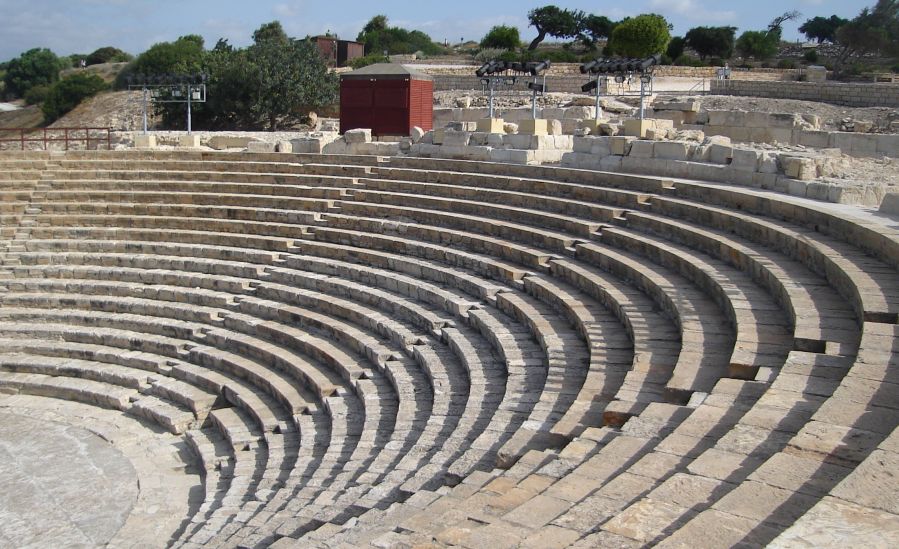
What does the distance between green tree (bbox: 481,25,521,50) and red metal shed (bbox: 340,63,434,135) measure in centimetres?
4293

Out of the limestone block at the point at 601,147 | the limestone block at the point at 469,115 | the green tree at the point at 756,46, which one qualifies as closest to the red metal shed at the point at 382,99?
the limestone block at the point at 469,115

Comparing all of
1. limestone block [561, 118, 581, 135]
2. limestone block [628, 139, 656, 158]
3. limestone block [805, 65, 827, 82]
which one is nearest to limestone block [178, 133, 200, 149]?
limestone block [561, 118, 581, 135]

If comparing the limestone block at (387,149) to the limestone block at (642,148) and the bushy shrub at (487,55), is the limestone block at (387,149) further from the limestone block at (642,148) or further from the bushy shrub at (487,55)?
the bushy shrub at (487,55)

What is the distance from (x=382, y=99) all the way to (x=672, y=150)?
1050cm

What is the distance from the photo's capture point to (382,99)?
899 inches

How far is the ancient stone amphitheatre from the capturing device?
4.46 meters

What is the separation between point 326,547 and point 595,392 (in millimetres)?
2790

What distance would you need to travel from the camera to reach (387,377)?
997 centimetres

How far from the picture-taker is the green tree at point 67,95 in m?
45.6

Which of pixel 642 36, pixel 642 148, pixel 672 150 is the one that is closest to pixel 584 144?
pixel 642 148

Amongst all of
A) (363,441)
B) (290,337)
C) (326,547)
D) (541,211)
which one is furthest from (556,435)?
(541,211)

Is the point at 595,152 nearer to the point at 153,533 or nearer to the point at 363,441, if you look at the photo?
the point at 363,441

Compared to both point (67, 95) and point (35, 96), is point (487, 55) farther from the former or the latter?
point (35, 96)

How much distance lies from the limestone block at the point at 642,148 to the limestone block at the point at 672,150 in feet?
0.23
